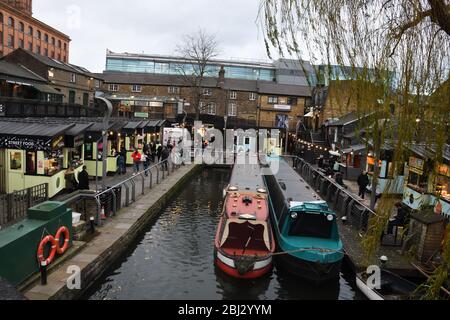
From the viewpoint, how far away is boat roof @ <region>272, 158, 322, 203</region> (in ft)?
47.3

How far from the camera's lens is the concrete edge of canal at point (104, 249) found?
852cm

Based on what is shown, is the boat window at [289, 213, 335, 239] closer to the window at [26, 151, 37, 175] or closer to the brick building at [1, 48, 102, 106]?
the window at [26, 151, 37, 175]

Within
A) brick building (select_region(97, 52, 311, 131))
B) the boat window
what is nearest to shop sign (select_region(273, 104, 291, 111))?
brick building (select_region(97, 52, 311, 131))

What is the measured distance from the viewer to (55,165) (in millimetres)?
16406

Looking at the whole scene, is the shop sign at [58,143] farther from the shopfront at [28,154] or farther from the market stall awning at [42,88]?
the market stall awning at [42,88]

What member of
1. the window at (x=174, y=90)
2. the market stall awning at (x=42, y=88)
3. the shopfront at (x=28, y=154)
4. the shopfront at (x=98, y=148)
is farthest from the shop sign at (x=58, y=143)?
the window at (x=174, y=90)

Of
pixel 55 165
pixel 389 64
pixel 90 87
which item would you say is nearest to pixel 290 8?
pixel 389 64


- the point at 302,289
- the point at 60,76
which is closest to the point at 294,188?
the point at 302,289

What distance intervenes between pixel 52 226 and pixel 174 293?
12.0 feet

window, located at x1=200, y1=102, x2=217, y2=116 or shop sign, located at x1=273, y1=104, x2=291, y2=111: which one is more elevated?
shop sign, located at x1=273, y1=104, x2=291, y2=111

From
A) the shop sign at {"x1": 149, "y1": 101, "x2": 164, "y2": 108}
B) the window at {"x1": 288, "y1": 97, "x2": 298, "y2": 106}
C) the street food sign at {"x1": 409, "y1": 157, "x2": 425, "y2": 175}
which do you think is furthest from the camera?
the window at {"x1": 288, "y1": 97, "x2": 298, "y2": 106}

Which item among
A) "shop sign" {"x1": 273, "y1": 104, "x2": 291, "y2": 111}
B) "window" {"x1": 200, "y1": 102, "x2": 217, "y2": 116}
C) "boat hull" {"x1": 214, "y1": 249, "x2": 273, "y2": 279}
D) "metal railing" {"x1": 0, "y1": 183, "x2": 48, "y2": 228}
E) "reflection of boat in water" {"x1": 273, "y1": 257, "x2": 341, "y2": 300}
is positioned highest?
"shop sign" {"x1": 273, "y1": 104, "x2": 291, "y2": 111}

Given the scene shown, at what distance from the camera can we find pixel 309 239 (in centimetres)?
1235

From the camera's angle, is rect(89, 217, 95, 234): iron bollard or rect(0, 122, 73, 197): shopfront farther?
rect(0, 122, 73, 197): shopfront
